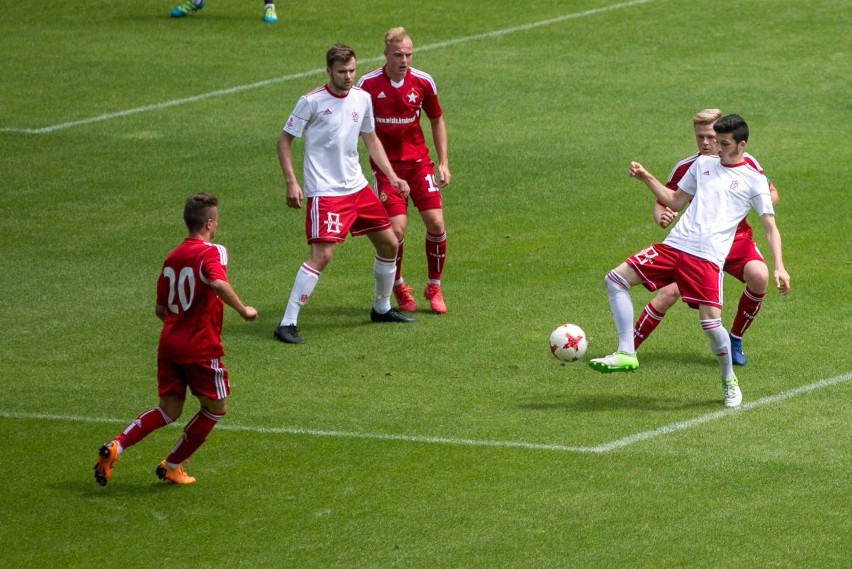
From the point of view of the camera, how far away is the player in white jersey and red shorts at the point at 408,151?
46.9 feet

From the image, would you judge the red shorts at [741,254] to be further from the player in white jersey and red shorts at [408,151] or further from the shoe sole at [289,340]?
the shoe sole at [289,340]

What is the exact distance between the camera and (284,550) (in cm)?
891

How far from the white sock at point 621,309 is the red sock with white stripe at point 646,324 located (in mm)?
656

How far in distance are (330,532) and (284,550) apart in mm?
348

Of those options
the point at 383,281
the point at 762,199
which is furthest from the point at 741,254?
the point at 383,281

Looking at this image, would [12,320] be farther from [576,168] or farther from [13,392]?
[576,168]

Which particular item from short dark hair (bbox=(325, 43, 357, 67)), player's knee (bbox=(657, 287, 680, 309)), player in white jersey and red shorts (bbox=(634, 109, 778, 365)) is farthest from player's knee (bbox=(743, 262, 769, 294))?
short dark hair (bbox=(325, 43, 357, 67))

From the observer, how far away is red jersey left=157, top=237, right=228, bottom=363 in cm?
955

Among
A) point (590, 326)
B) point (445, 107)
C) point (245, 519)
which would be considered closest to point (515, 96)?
point (445, 107)

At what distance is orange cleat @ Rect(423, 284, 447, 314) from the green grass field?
1.26 feet

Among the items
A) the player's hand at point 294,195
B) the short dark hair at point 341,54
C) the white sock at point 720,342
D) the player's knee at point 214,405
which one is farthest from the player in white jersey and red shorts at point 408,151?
the player's knee at point 214,405

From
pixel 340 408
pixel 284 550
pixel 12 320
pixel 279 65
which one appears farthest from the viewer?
pixel 279 65

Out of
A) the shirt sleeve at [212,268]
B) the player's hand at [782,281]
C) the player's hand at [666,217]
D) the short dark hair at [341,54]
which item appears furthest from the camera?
the short dark hair at [341,54]

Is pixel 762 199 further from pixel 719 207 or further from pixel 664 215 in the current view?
pixel 664 215
